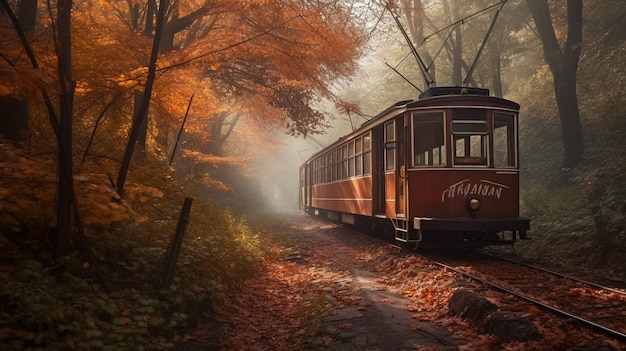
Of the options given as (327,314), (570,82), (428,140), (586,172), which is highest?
(570,82)

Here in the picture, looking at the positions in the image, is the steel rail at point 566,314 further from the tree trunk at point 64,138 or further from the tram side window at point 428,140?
the tree trunk at point 64,138

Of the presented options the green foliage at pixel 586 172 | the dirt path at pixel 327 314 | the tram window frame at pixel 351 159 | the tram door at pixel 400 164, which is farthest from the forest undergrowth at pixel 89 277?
the tram window frame at pixel 351 159

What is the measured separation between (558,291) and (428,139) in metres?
4.24

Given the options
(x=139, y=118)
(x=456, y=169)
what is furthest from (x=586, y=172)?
(x=139, y=118)

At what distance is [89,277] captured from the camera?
4.73 m

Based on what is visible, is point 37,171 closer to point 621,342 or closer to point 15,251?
point 15,251

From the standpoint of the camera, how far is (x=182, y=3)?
995cm

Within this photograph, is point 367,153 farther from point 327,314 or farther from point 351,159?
point 327,314

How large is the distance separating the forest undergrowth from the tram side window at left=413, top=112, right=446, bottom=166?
5.19 metres

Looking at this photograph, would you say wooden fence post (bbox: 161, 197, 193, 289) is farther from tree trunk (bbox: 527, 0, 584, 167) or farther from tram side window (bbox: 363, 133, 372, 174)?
tree trunk (bbox: 527, 0, 584, 167)

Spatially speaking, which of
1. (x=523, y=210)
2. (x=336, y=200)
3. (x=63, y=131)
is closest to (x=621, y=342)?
(x=63, y=131)

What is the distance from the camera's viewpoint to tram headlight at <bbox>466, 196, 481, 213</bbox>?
9.13 metres

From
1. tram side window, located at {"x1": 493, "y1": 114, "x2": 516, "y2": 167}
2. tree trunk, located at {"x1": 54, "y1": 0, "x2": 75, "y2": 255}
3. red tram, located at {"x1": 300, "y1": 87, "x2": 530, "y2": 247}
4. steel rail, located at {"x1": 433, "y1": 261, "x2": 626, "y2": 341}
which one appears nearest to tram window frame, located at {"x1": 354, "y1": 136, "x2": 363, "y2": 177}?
red tram, located at {"x1": 300, "y1": 87, "x2": 530, "y2": 247}

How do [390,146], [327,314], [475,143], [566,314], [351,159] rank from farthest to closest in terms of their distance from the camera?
[351,159], [390,146], [475,143], [327,314], [566,314]
